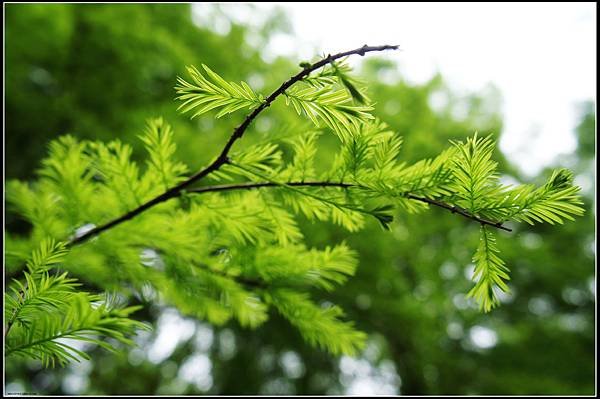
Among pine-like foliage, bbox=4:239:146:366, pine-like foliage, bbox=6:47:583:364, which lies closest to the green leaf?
pine-like foliage, bbox=6:47:583:364

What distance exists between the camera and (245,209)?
33.7 inches

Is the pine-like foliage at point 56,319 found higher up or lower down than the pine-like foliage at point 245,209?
lower down

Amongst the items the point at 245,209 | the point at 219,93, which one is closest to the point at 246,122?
the point at 219,93

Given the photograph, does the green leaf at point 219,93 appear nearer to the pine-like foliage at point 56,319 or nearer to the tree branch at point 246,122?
the tree branch at point 246,122

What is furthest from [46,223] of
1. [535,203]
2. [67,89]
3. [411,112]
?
[411,112]

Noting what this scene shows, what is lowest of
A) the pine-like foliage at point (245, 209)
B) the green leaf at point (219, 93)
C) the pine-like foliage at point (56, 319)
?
the pine-like foliage at point (56, 319)

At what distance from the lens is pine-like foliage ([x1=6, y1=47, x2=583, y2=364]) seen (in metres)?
0.59

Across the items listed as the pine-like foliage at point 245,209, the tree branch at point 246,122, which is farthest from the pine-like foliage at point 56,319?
the tree branch at point 246,122

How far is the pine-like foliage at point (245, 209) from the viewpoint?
0.59 m

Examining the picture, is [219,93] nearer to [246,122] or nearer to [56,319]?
[246,122]

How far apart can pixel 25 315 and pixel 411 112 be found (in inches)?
105

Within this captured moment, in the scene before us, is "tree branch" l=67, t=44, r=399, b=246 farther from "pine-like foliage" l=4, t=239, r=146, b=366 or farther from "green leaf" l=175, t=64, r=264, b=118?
"pine-like foliage" l=4, t=239, r=146, b=366

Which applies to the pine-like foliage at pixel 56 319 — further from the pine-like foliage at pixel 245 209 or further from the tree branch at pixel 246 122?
the tree branch at pixel 246 122

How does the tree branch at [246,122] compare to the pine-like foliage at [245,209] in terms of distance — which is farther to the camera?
the pine-like foliage at [245,209]
